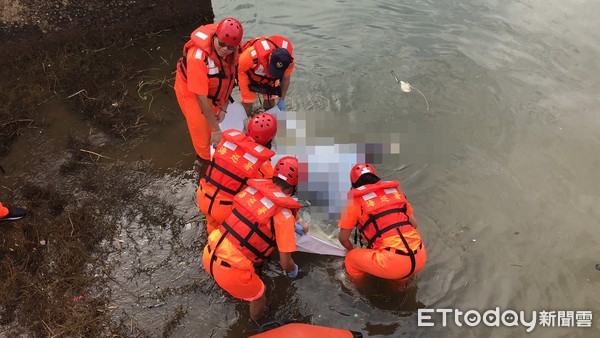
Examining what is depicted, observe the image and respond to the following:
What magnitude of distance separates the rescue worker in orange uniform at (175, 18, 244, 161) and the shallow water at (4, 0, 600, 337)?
72 cm

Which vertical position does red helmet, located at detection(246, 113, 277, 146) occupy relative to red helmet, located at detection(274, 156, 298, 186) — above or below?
above

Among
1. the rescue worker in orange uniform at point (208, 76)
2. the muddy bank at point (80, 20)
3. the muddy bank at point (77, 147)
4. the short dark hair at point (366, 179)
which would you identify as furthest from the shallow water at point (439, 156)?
the short dark hair at point (366, 179)

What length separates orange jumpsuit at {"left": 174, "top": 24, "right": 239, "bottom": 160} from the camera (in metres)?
4.02

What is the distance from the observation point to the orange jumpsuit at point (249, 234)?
125 inches

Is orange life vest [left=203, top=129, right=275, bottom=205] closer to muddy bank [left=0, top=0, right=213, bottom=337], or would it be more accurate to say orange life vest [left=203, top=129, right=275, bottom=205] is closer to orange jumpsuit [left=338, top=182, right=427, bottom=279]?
orange jumpsuit [left=338, top=182, right=427, bottom=279]

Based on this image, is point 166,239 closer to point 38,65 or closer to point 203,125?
point 203,125

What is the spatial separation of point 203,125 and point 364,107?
7.48 ft

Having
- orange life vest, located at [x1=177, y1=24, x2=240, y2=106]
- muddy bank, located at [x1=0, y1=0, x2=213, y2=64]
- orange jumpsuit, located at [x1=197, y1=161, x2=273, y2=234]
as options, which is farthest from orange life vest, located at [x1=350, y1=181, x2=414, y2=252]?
muddy bank, located at [x1=0, y1=0, x2=213, y2=64]

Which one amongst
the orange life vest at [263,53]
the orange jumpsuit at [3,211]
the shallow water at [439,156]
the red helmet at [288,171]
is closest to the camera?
the red helmet at [288,171]

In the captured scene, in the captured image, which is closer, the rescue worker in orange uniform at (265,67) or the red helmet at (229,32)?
the red helmet at (229,32)

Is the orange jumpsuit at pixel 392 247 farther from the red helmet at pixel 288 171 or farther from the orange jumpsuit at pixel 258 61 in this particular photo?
the orange jumpsuit at pixel 258 61

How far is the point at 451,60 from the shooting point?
6.42 m

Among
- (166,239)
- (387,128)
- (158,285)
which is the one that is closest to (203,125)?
(166,239)

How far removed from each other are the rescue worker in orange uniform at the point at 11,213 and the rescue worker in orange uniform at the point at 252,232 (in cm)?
232
